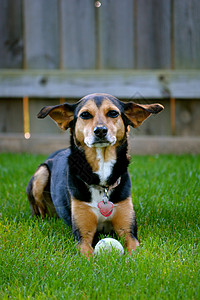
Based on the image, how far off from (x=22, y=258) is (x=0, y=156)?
12.3 feet

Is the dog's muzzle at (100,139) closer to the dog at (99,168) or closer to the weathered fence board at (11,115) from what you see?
the dog at (99,168)

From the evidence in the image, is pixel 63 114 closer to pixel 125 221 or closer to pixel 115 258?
pixel 125 221

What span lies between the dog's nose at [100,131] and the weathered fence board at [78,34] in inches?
141

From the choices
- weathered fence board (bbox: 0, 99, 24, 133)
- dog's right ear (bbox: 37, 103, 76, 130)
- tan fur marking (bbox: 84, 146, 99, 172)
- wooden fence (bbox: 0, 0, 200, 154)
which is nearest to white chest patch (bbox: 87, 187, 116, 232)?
tan fur marking (bbox: 84, 146, 99, 172)

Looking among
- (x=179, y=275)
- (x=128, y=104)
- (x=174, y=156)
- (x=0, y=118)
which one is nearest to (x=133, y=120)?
(x=128, y=104)

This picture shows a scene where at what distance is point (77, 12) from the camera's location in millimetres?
6023

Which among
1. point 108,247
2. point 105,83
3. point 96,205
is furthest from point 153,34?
point 108,247

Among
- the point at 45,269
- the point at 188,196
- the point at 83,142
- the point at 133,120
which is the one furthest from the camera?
the point at 188,196

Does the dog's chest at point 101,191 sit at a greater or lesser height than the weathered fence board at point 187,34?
lesser

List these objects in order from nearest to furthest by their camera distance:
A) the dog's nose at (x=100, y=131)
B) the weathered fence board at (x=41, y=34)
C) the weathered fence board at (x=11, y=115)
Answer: the dog's nose at (x=100, y=131) < the weathered fence board at (x=41, y=34) < the weathered fence board at (x=11, y=115)

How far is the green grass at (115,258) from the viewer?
2148 millimetres

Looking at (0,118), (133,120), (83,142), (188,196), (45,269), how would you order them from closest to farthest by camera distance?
(45,269) < (83,142) < (133,120) < (188,196) < (0,118)

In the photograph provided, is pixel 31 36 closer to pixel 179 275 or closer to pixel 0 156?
pixel 0 156

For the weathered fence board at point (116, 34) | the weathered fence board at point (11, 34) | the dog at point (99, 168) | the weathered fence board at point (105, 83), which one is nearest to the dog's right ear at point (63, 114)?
the dog at point (99, 168)
